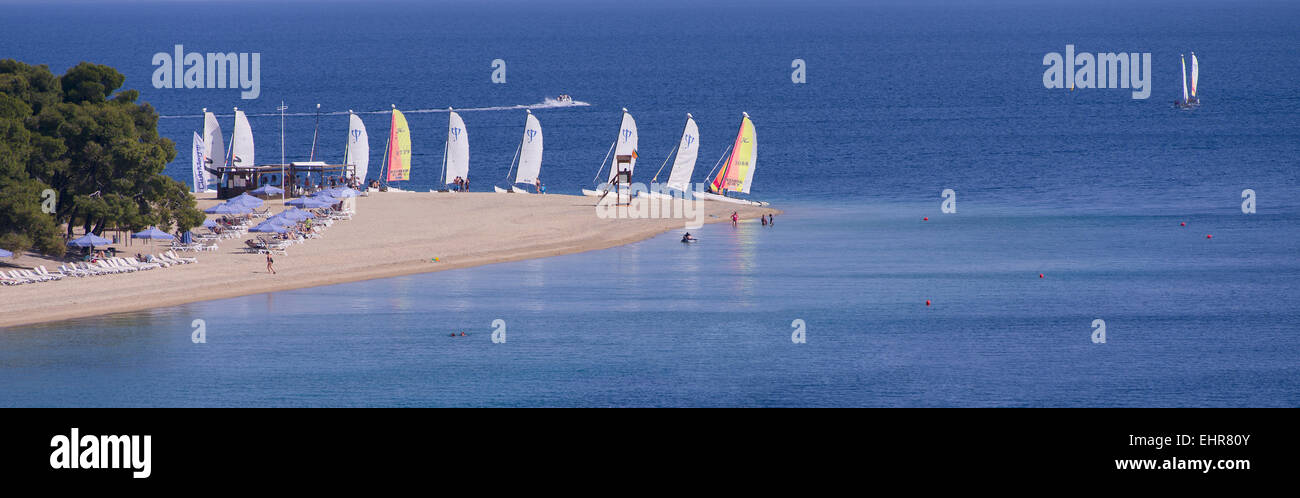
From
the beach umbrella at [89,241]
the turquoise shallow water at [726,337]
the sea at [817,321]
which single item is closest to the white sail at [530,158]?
the sea at [817,321]

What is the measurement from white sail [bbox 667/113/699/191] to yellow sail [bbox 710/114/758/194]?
2.28 m

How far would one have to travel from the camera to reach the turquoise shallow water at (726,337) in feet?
152

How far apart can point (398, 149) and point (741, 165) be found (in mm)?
26324

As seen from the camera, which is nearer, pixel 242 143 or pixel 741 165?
pixel 242 143

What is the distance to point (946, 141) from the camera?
149m

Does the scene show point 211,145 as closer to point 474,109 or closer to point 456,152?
point 456,152

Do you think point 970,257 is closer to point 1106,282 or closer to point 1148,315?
point 1106,282

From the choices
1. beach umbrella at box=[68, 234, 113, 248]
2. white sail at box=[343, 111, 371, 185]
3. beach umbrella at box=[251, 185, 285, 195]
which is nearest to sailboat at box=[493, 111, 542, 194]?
white sail at box=[343, 111, 371, 185]

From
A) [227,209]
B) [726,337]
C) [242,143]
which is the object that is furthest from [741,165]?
[726,337]

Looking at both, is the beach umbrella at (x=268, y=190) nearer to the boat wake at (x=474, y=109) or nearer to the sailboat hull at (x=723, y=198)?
the sailboat hull at (x=723, y=198)

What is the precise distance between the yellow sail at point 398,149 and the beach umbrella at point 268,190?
16.1m

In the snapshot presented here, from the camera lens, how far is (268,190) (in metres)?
89.1

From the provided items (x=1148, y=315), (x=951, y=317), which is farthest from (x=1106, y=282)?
(x=951, y=317)

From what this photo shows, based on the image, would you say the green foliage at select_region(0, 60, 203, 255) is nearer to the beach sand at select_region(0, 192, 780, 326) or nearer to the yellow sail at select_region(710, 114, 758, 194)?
the beach sand at select_region(0, 192, 780, 326)
